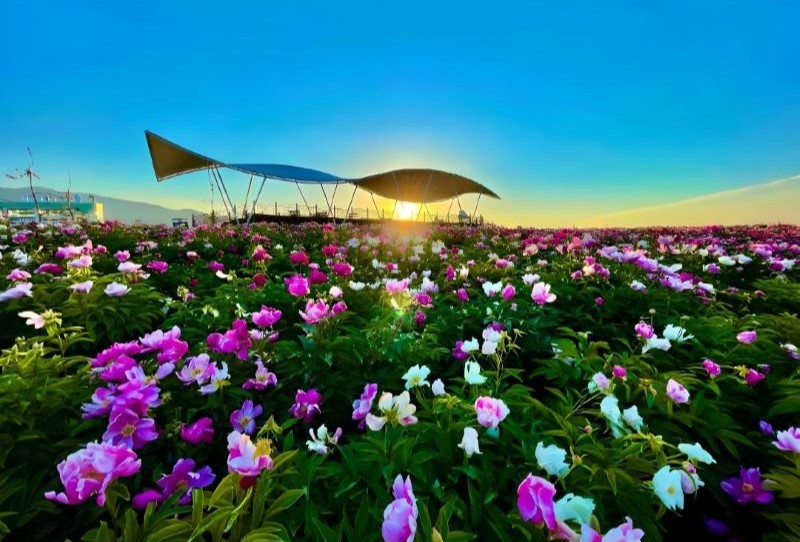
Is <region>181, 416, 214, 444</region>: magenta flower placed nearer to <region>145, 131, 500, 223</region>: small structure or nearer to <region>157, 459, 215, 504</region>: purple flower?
<region>157, 459, 215, 504</region>: purple flower

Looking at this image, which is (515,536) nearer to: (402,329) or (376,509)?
(376,509)

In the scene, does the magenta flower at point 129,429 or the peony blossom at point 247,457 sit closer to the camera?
the peony blossom at point 247,457

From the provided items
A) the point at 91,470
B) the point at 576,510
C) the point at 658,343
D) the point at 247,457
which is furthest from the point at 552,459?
the point at 658,343

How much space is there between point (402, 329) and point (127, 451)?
6.07 ft

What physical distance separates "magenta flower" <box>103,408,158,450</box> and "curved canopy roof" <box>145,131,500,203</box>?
2906 centimetres

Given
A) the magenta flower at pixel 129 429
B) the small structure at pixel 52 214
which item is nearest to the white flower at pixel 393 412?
the magenta flower at pixel 129 429

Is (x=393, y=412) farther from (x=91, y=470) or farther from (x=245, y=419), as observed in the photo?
(x=91, y=470)

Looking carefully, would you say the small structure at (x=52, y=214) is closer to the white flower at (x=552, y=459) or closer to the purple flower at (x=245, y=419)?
the purple flower at (x=245, y=419)

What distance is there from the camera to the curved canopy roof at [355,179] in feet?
92.0

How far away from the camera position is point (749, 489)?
5.83ft

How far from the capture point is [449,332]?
292 cm

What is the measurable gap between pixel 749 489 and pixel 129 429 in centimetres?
251

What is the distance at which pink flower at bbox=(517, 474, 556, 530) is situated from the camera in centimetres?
105

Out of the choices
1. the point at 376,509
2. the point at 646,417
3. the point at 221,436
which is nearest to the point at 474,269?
the point at 646,417
